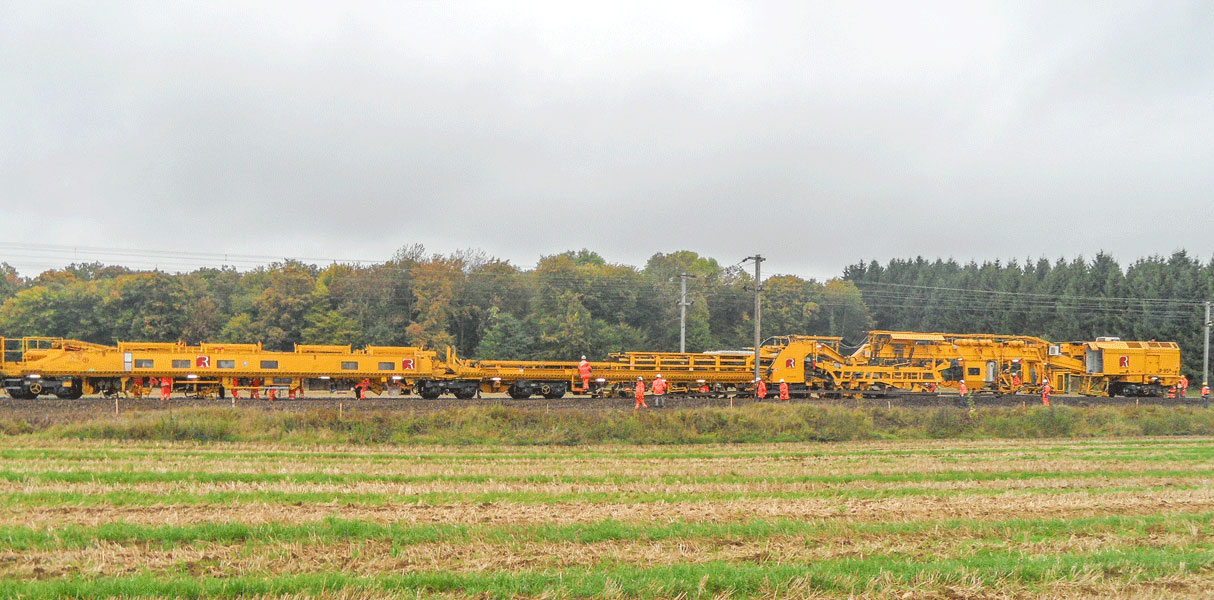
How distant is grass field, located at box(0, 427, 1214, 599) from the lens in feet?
24.1

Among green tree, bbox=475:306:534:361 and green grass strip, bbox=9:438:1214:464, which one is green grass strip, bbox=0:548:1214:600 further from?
green tree, bbox=475:306:534:361

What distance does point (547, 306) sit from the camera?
65938 millimetres

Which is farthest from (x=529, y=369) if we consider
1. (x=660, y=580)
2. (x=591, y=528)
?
(x=660, y=580)

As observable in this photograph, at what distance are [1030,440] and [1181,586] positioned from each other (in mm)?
18741

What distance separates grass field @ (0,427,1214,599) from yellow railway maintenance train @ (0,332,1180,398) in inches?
691

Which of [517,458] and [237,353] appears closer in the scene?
[517,458]

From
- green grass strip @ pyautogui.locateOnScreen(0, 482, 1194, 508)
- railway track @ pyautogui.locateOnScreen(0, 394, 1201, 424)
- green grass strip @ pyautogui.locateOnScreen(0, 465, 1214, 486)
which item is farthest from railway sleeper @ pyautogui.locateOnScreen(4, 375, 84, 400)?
green grass strip @ pyautogui.locateOnScreen(0, 482, 1194, 508)

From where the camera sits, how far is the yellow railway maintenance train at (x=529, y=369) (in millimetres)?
32969

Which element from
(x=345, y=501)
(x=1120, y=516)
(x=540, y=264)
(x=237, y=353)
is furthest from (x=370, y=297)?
(x=1120, y=516)

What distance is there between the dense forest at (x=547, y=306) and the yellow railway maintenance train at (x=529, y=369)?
10.4 m

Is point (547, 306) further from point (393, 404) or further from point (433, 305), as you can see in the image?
point (393, 404)

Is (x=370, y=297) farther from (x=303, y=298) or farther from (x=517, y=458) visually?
(x=517, y=458)

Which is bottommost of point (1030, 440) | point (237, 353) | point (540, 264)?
point (1030, 440)

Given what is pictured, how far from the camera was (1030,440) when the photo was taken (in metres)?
24.8
